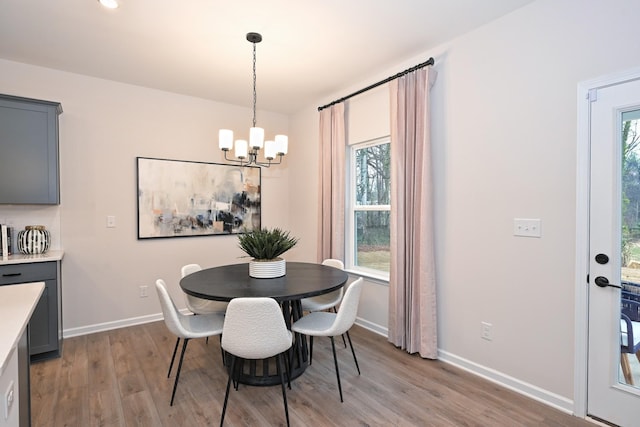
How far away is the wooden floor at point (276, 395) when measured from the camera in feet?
6.63

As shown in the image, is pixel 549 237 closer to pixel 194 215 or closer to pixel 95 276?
pixel 194 215

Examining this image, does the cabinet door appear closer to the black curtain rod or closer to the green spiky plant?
the green spiky plant

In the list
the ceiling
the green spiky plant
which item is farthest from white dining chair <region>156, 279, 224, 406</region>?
the ceiling

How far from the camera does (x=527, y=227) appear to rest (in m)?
2.28

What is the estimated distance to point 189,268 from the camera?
9.56 ft

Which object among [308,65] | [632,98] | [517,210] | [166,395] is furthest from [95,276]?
[632,98]

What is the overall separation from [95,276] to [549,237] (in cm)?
411

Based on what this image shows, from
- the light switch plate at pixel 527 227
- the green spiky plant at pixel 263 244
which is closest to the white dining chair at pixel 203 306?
the green spiky plant at pixel 263 244

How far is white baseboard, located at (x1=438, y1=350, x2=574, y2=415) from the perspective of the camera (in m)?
2.12

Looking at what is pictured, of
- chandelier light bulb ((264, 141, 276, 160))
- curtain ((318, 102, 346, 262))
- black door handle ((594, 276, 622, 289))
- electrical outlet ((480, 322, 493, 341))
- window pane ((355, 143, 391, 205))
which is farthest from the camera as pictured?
curtain ((318, 102, 346, 262))

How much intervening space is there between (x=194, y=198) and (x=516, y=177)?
132 inches

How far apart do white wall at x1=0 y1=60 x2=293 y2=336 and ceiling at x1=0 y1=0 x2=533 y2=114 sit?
24 centimetres

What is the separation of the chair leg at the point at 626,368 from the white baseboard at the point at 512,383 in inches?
13.4

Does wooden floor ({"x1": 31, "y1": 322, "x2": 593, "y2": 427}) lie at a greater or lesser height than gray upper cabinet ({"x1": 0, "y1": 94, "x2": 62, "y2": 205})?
lesser
